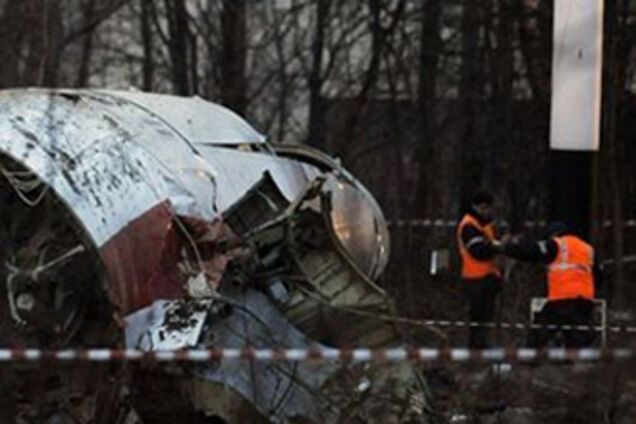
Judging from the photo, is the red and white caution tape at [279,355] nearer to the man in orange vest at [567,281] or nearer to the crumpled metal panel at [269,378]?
the crumpled metal panel at [269,378]

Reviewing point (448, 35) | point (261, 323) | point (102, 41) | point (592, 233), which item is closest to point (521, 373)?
point (261, 323)

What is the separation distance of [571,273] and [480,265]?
1.20m

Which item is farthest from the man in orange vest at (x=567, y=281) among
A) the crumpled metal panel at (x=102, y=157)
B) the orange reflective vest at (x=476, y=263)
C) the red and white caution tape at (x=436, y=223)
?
the red and white caution tape at (x=436, y=223)

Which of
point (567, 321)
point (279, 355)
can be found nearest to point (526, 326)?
point (567, 321)

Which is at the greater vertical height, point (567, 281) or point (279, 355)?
point (279, 355)

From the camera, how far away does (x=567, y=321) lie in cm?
1159

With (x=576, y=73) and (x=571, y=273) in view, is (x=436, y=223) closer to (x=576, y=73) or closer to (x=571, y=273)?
(x=576, y=73)

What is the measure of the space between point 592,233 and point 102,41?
1711 cm

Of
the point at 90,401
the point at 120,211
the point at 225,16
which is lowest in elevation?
the point at 90,401

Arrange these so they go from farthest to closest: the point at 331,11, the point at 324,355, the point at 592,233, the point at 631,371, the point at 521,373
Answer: the point at 331,11 → the point at 592,233 → the point at 521,373 → the point at 324,355 → the point at 631,371

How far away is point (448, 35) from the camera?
74.2 feet

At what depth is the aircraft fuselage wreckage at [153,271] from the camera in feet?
25.6

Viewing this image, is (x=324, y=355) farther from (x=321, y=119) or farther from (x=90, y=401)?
(x=321, y=119)

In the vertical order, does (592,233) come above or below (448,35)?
below
